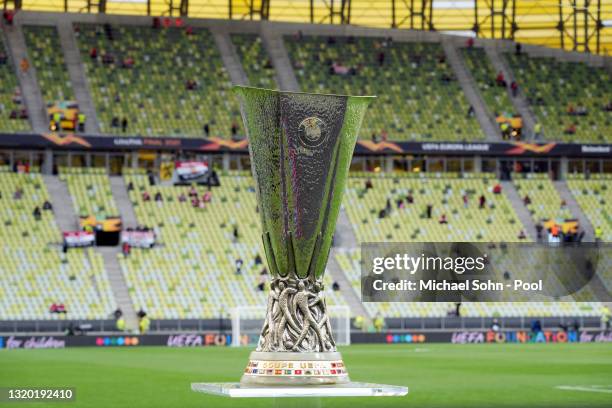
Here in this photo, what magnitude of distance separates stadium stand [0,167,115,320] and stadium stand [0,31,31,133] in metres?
3.01

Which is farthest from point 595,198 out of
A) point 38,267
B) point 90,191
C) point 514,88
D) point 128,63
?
point 38,267

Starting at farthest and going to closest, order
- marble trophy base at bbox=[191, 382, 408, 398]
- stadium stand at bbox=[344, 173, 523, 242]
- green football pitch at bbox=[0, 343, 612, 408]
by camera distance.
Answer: stadium stand at bbox=[344, 173, 523, 242] → green football pitch at bbox=[0, 343, 612, 408] → marble trophy base at bbox=[191, 382, 408, 398]

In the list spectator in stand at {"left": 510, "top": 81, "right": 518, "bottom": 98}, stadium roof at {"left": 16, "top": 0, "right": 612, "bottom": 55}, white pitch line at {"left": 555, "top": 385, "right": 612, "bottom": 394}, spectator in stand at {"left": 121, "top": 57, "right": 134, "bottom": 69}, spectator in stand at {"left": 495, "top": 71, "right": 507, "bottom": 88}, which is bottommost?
white pitch line at {"left": 555, "top": 385, "right": 612, "bottom": 394}

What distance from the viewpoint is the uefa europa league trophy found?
1309 centimetres

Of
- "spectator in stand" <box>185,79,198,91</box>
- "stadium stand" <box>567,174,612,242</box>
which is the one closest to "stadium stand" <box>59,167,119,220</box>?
"spectator in stand" <box>185,79,198,91</box>

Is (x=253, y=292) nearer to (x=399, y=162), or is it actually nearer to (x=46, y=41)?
(x=399, y=162)

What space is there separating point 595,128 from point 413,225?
17384 mm

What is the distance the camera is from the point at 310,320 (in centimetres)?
1317

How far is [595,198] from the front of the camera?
273ft

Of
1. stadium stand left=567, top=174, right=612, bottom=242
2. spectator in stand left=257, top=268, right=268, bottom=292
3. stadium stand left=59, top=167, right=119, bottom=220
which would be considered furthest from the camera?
stadium stand left=567, top=174, right=612, bottom=242

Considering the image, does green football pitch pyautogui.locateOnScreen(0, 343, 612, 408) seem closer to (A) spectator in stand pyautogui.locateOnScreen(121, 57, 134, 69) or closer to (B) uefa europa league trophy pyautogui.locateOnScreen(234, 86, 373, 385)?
(B) uefa europa league trophy pyautogui.locateOnScreen(234, 86, 373, 385)

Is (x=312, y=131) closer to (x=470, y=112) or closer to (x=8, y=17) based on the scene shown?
(x=8, y=17)

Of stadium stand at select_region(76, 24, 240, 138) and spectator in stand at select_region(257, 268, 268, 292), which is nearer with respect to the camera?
spectator in stand at select_region(257, 268, 268, 292)

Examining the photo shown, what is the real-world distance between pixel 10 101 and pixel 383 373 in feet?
140
